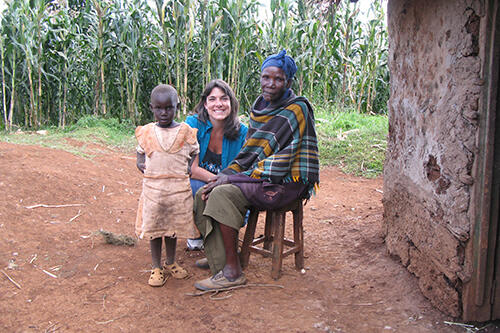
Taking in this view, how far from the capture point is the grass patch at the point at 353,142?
21.5 feet

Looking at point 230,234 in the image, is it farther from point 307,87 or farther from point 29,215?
point 307,87

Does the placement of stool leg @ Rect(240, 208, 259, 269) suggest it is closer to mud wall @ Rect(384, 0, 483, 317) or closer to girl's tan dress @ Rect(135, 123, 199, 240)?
girl's tan dress @ Rect(135, 123, 199, 240)

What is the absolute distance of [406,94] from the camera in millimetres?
3008

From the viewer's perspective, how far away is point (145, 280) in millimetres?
2939

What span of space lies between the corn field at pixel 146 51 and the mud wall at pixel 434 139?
4.68 meters

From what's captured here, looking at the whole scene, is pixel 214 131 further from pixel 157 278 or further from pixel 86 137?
pixel 86 137

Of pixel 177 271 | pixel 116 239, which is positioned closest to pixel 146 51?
pixel 116 239

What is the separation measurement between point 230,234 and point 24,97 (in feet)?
24.4

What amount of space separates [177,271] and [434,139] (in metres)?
1.90

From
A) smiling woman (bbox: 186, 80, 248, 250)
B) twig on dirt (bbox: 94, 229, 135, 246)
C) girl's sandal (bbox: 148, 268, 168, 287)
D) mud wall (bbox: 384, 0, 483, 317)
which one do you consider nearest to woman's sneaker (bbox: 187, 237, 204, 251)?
smiling woman (bbox: 186, 80, 248, 250)

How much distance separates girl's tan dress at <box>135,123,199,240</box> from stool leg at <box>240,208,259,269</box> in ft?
1.51

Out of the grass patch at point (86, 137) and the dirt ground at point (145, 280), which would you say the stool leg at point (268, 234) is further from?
the grass patch at point (86, 137)

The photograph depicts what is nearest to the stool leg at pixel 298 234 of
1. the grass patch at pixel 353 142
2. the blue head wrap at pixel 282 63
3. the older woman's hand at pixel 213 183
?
the older woman's hand at pixel 213 183

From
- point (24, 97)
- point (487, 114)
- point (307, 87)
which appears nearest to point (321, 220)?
point (487, 114)
